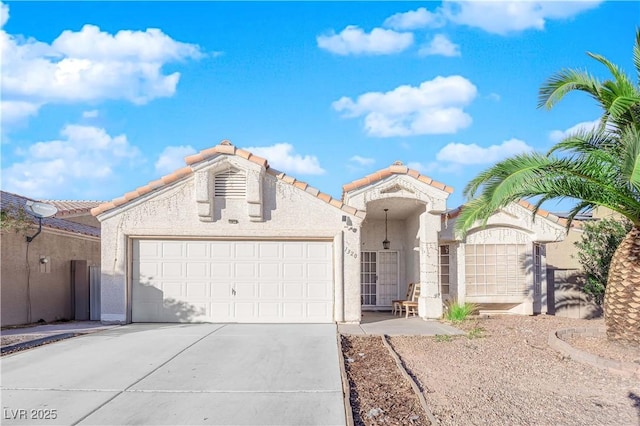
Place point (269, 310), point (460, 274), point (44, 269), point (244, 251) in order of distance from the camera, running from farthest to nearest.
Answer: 1. point (460, 274)
2. point (44, 269)
3. point (244, 251)
4. point (269, 310)

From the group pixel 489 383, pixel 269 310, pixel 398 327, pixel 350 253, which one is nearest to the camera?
pixel 489 383

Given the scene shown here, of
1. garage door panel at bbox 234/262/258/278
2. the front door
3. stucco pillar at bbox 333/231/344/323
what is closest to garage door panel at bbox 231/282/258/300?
garage door panel at bbox 234/262/258/278

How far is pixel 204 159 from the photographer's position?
46.4 feet

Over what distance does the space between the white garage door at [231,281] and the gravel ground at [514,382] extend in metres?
3.28

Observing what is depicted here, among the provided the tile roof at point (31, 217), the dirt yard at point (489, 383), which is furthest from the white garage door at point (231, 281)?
the tile roof at point (31, 217)

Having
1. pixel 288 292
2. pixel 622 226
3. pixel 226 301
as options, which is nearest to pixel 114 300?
pixel 226 301

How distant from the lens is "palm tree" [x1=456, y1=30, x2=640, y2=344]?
1005 cm

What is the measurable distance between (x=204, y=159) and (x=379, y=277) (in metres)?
7.95

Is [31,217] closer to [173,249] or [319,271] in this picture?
[173,249]

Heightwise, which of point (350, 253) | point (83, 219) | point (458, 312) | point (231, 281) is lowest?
point (458, 312)

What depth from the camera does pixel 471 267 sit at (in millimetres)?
16500

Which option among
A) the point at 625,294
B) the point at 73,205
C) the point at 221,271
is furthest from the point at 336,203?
the point at 73,205

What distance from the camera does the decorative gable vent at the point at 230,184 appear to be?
14.4 meters

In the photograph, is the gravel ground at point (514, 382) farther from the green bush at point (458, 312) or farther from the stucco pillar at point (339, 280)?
the stucco pillar at point (339, 280)
